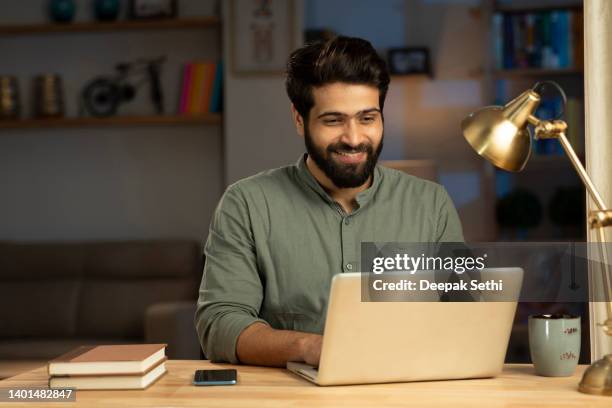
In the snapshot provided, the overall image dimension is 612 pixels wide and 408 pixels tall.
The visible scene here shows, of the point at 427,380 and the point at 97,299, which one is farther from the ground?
the point at 427,380

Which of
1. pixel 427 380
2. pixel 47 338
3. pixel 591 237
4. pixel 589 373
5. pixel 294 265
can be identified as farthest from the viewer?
pixel 47 338

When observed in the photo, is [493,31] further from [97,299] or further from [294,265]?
[294,265]

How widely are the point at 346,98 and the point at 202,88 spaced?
2981mm

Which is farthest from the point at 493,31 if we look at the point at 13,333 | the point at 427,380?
the point at 427,380

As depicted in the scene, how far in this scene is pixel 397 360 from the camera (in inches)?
59.9

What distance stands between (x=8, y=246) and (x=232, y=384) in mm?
3602

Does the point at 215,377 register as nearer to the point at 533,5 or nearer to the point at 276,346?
the point at 276,346

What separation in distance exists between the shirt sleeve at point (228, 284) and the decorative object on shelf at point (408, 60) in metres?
2.97

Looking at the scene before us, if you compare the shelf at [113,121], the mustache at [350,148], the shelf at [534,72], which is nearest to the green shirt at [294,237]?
the mustache at [350,148]

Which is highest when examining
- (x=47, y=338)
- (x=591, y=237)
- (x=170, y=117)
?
(x=170, y=117)

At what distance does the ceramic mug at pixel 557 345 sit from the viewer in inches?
62.9

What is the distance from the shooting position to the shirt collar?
221 cm

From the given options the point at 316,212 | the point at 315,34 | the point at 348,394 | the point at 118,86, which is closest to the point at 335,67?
the point at 316,212

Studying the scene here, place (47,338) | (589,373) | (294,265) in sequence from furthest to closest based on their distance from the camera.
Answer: (47,338), (294,265), (589,373)
